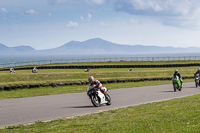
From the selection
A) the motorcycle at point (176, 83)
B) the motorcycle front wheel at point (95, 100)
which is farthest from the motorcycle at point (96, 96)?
the motorcycle at point (176, 83)

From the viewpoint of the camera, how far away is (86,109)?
1389cm

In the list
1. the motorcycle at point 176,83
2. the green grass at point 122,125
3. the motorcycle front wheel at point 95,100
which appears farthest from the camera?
the motorcycle at point 176,83

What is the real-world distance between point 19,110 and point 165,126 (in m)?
7.15

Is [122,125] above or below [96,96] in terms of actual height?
below

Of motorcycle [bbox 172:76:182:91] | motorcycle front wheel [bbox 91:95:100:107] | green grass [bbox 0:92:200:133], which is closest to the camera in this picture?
green grass [bbox 0:92:200:133]

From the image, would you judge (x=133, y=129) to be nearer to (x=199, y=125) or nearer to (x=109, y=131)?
(x=109, y=131)

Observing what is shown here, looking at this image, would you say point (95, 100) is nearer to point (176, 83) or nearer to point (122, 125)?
point (122, 125)

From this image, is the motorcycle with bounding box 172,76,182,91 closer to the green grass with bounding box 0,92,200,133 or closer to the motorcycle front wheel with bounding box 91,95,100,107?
the motorcycle front wheel with bounding box 91,95,100,107

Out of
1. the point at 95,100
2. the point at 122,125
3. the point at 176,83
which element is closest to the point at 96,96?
the point at 95,100

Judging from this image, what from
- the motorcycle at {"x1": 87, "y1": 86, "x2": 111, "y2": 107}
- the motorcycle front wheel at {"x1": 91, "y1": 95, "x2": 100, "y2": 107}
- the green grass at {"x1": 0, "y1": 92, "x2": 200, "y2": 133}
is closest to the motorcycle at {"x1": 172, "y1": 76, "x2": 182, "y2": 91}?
the motorcycle at {"x1": 87, "y1": 86, "x2": 111, "y2": 107}

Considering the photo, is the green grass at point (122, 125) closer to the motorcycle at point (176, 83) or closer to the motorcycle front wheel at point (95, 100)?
the motorcycle front wheel at point (95, 100)

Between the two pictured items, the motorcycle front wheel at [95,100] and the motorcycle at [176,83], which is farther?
the motorcycle at [176,83]

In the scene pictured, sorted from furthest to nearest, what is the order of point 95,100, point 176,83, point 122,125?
1. point 176,83
2. point 95,100
3. point 122,125

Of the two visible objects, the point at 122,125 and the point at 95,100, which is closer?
the point at 122,125
